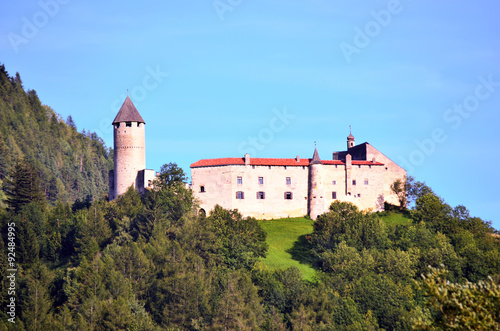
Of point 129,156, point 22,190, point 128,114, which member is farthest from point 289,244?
point 22,190

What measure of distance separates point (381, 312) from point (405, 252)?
26.8ft

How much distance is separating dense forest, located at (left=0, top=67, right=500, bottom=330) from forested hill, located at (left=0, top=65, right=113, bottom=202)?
6180cm

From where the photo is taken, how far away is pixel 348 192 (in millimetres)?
72812

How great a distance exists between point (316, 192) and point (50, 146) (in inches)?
3951

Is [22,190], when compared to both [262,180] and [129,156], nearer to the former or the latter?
[129,156]

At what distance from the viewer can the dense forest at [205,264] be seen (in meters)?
58.1

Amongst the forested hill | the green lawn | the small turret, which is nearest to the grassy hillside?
the green lawn

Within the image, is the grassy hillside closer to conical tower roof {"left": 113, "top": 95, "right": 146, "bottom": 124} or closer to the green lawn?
the green lawn

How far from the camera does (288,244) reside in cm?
6662

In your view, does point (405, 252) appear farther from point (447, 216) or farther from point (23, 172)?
point (23, 172)

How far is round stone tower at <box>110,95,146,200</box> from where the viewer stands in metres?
68.8

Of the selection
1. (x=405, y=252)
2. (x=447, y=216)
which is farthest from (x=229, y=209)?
(x=447, y=216)

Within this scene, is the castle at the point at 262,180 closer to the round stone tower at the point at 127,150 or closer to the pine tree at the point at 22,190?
the round stone tower at the point at 127,150

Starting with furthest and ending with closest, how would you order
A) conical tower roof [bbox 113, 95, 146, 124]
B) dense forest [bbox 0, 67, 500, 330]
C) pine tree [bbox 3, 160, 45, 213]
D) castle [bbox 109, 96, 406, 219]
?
pine tree [bbox 3, 160, 45, 213] < conical tower roof [bbox 113, 95, 146, 124] < castle [bbox 109, 96, 406, 219] < dense forest [bbox 0, 67, 500, 330]
